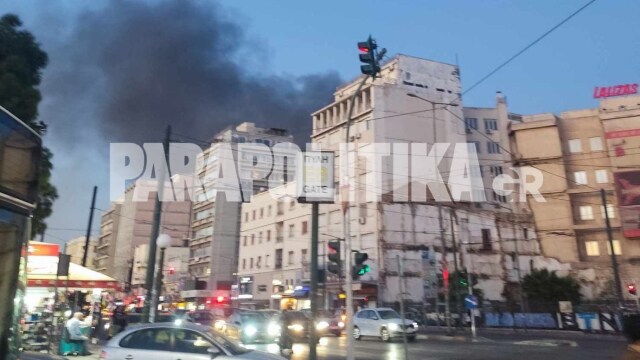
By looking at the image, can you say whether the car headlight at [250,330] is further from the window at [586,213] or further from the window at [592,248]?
the window at [586,213]

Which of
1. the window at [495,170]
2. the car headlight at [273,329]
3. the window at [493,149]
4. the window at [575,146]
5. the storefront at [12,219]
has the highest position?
the window at [493,149]

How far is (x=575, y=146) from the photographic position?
55.2m

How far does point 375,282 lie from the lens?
154 feet

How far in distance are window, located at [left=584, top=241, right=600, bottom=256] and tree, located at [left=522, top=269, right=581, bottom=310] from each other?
15.2 ft

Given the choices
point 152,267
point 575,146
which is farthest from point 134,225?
point 152,267

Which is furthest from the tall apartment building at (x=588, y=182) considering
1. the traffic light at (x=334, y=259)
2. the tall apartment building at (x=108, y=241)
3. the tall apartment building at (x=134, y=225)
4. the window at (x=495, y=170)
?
the tall apartment building at (x=108, y=241)

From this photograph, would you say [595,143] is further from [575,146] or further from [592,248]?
[592,248]

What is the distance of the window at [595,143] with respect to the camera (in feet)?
177

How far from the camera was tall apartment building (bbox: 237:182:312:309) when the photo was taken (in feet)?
182

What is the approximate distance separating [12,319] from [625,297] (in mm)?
52349

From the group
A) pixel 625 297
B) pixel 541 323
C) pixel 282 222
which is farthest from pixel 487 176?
pixel 541 323

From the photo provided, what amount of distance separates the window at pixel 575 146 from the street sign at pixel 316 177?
49.5m

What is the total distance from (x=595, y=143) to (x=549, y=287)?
18.0 m

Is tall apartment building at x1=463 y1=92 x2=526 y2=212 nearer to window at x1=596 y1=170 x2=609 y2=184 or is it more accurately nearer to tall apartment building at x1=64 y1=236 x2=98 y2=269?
window at x1=596 y1=170 x2=609 y2=184
